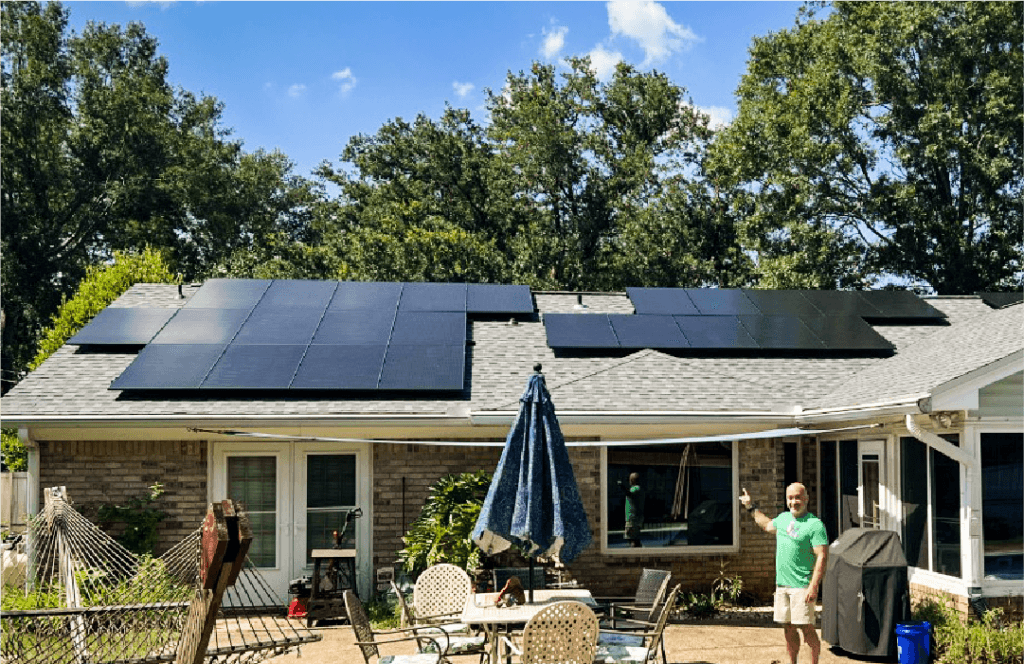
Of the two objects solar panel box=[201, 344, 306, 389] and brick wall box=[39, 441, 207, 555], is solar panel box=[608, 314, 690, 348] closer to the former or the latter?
solar panel box=[201, 344, 306, 389]

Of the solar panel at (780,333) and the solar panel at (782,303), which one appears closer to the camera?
the solar panel at (780,333)

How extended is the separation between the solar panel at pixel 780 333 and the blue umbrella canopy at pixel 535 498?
694 cm

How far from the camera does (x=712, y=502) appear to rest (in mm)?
13070

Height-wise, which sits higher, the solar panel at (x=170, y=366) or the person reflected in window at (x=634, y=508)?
the solar panel at (x=170, y=366)

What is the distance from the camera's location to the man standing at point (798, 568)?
862 centimetres

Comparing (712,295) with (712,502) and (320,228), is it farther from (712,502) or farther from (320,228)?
(320,228)

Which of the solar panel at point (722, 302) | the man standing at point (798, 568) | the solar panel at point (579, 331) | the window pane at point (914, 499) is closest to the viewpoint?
the man standing at point (798, 568)

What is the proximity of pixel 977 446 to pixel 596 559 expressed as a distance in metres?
4.74

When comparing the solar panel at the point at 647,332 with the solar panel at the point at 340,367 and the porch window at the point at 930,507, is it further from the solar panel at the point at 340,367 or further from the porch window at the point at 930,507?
the porch window at the point at 930,507

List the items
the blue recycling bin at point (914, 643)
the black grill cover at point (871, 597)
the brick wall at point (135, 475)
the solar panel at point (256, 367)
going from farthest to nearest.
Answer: the solar panel at point (256, 367)
the brick wall at point (135, 475)
the black grill cover at point (871, 597)
the blue recycling bin at point (914, 643)

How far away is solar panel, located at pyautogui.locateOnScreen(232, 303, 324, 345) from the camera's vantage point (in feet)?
46.2

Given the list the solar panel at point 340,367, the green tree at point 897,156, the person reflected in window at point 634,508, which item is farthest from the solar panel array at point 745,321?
the green tree at point 897,156

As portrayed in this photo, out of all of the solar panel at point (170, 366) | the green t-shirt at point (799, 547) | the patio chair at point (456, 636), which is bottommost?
the patio chair at point (456, 636)

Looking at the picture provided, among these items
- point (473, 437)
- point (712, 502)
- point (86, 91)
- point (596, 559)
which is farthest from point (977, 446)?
point (86, 91)
